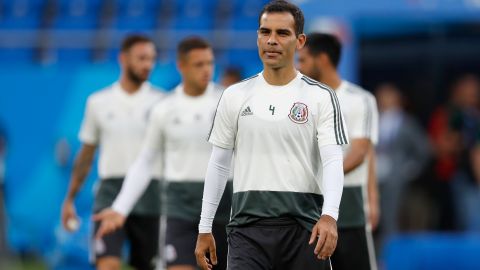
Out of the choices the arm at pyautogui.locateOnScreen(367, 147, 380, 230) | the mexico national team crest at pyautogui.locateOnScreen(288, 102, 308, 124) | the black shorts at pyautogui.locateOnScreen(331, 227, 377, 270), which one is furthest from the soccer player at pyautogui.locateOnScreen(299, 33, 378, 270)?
the mexico national team crest at pyautogui.locateOnScreen(288, 102, 308, 124)

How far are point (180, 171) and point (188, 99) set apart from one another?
66cm

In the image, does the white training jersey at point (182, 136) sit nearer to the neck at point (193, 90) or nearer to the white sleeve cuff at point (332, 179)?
the neck at point (193, 90)

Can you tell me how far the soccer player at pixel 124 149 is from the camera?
12.3m

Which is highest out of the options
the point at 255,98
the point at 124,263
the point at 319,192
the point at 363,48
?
the point at 363,48

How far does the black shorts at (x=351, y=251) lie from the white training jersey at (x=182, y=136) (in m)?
1.55

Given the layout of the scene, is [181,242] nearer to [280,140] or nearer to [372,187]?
[372,187]

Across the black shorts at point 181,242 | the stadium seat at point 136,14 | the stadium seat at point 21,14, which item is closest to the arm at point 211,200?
the black shorts at point 181,242

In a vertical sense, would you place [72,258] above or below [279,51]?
below

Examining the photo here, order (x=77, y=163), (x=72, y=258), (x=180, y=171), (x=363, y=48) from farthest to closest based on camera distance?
(x=363, y=48)
(x=72, y=258)
(x=77, y=163)
(x=180, y=171)

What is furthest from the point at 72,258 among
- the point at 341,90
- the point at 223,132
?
the point at 223,132

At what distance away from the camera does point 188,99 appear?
11.5 m

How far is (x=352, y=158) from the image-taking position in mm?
10109

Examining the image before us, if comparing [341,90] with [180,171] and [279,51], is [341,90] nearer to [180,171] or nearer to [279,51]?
[180,171]

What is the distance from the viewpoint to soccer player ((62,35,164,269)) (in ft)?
40.3
